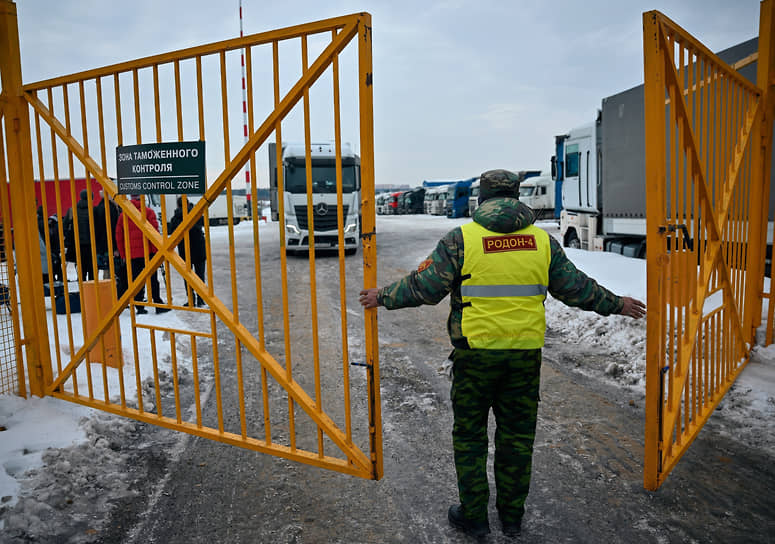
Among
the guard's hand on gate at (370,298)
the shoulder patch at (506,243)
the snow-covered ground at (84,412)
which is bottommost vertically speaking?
the snow-covered ground at (84,412)

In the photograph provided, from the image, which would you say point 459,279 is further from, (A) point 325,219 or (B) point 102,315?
(A) point 325,219

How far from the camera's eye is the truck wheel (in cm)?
1552

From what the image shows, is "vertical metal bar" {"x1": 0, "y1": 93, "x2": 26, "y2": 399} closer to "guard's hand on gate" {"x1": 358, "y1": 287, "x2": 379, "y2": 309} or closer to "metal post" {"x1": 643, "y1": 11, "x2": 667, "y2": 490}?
"guard's hand on gate" {"x1": 358, "y1": 287, "x2": 379, "y2": 309}

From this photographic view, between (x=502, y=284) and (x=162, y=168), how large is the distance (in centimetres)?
225

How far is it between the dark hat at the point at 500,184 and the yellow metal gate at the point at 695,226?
747 millimetres

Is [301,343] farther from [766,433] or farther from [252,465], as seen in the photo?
[766,433]

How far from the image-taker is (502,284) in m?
2.78

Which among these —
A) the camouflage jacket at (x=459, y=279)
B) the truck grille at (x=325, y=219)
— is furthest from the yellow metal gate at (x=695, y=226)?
the truck grille at (x=325, y=219)

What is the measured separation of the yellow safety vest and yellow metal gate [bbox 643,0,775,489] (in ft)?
2.46

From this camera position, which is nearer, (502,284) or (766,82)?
(502,284)

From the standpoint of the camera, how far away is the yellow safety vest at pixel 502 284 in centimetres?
276

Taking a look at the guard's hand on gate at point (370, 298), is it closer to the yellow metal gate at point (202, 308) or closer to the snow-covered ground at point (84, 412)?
the yellow metal gate at point (202, 308)

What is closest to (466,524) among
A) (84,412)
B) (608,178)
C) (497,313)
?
(497,313)

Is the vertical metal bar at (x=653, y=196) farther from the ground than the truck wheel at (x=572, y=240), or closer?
farther from the ground
